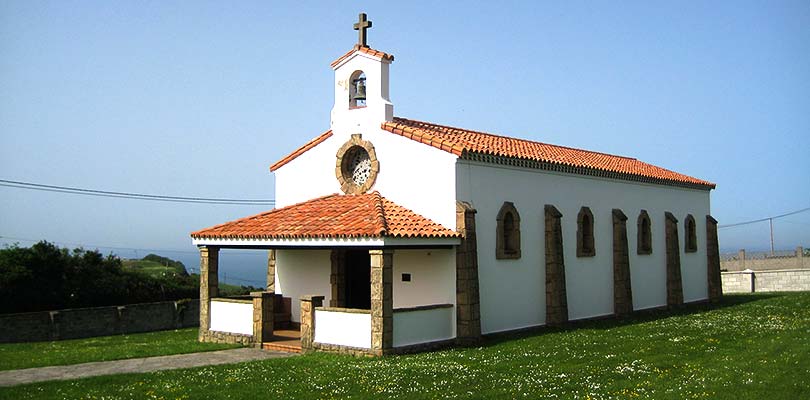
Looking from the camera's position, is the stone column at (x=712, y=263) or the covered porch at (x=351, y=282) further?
the stone column at (x=712, y=263)

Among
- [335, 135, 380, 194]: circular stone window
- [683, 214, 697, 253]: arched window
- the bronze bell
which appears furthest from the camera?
[683, 214, 697, 253]: arched window

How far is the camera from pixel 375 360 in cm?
1658

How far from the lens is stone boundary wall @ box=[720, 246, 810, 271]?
51.8m

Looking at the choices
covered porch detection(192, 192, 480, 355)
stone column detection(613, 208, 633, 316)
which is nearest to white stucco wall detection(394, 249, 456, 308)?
covered porch detection(192, 192, 480, 355)

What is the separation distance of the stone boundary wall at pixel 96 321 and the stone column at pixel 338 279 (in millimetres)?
8195

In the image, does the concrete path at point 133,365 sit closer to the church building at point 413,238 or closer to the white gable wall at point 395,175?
the church building at point 413,238

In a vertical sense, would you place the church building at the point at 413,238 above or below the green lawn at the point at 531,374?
above

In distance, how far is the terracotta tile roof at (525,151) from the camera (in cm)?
2002

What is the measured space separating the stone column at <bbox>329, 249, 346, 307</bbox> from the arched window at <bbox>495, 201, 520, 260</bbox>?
176 inches

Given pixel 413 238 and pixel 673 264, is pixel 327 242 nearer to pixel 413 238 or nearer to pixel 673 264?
pixel 413 238

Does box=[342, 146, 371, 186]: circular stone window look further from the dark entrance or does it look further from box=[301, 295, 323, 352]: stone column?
box=[301, 295, 323, 352]: stone column

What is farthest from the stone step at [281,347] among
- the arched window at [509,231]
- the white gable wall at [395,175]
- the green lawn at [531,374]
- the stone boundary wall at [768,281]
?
the stone boundary wall at [768,281]

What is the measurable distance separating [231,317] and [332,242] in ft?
14.4

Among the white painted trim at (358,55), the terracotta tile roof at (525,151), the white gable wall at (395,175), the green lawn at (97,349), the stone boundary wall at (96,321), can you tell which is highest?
the white painted trim at (358,55)
